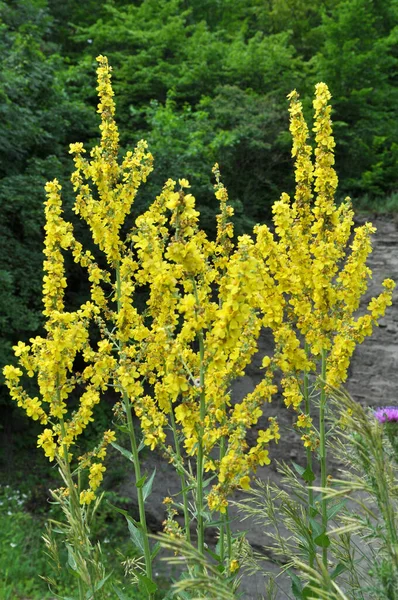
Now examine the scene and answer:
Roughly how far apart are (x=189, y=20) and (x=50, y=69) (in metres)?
6.54

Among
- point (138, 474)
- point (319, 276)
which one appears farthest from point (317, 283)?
point (138, 474)

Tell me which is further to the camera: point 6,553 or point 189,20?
point 189,20

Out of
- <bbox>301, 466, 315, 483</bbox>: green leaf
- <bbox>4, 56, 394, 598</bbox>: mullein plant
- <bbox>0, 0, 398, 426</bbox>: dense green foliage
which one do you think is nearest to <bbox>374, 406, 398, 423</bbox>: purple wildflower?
<bbox>4, 56, 394, 598</bbox>: mullein plant

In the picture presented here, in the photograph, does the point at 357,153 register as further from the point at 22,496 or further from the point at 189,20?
the point at 22,496

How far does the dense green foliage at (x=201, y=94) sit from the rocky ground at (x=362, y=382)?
4.92 feet

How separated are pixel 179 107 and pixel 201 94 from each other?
44 cm

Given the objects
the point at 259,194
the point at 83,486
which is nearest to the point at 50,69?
the point at 259,194

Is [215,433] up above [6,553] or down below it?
above

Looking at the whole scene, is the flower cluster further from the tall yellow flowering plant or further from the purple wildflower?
the purple wildflower

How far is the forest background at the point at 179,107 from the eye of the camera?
7.03 metres

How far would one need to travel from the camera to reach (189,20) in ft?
44.5

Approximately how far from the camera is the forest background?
7031 millimetres

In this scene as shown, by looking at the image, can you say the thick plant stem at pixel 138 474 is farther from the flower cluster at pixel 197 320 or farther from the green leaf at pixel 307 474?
the green leaf at pixel 307 474

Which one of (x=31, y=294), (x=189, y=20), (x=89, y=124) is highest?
(x=189, y=20)
